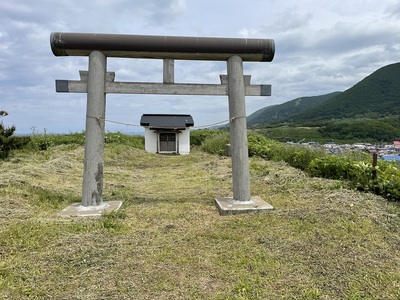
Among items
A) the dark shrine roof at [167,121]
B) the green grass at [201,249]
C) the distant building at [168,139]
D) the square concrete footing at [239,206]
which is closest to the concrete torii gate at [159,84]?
the square concrete footing at [239,206]

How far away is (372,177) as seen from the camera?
5.38 meters

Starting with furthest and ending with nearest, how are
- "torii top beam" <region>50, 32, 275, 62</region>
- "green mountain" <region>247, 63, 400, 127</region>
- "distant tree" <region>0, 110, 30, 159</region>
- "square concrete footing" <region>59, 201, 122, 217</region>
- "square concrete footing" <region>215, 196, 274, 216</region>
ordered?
1. "green mountain" <region>247, 63, 400, 127</region>
2. "distant tree" <region>0, 110, 30, 159</region>
3. "torii top beam" <region>50, 32, 275, 62</region>
4. "square concrete footing" <region>215, 196, 274, 216</region>
5. "square concrete footing" <region>59, 201, 122, 217</region>

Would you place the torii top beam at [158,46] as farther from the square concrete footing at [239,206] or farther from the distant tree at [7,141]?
the distant tree at [7,141]

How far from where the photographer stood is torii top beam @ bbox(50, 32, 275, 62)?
4.59 meters

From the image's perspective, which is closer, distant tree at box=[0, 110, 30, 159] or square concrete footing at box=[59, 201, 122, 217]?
square concrete footing at box=[59, 201, 122, 217]

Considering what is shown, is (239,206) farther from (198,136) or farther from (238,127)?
(198,136)

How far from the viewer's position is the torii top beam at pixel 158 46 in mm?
4590

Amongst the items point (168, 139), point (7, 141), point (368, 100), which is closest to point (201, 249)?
point (7, 141)

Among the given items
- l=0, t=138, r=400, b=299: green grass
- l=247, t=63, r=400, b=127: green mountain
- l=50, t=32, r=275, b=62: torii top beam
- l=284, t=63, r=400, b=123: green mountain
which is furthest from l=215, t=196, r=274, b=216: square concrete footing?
l=284, t=63, r=400, b=123: green mountain

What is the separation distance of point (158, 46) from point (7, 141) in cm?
849

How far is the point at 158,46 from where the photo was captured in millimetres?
4684

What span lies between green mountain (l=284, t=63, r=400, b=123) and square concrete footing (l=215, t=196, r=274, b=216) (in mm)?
63142

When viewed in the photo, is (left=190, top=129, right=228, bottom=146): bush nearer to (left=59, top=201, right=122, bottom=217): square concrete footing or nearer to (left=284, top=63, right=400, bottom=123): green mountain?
(left=59, top=201, right=122, bottom=217): square concrete footing

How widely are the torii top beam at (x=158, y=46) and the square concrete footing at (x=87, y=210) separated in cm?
→ 238
